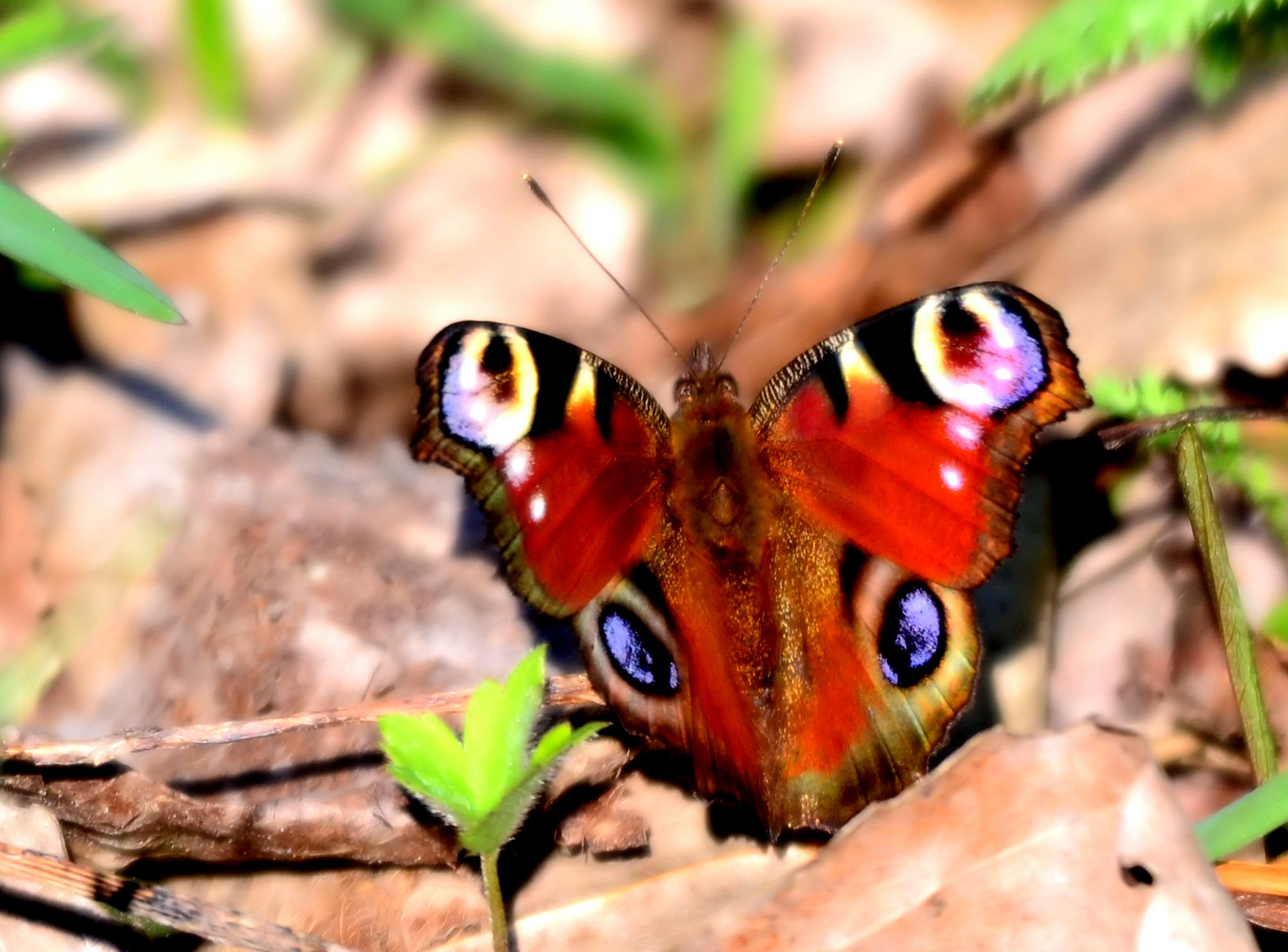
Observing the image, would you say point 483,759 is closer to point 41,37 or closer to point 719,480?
point 719,480

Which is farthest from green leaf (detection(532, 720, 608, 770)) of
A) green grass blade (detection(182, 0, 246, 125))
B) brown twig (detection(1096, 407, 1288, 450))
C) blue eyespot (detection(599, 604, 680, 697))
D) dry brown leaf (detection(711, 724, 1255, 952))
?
Result: green grass blade (detection(182, 0, 246, 125))

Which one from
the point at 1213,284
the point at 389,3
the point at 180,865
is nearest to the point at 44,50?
the point at 389,3

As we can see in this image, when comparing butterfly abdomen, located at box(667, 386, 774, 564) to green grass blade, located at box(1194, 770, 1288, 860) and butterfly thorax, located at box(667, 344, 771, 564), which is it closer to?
butterfly thorax, located at box(667, 344, 771, 564)

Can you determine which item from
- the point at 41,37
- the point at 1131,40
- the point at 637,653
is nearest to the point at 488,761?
the point at 637,653

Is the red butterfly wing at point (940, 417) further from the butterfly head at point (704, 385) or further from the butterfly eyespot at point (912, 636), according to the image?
the butterfly head at point (704, 385)

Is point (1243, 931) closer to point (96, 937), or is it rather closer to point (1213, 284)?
point (1213, 284)

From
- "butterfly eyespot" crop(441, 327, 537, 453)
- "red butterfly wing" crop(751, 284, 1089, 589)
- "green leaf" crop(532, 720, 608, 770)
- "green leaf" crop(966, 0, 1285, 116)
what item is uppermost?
"green leaf" crop(966, 0, 1285, 116)
